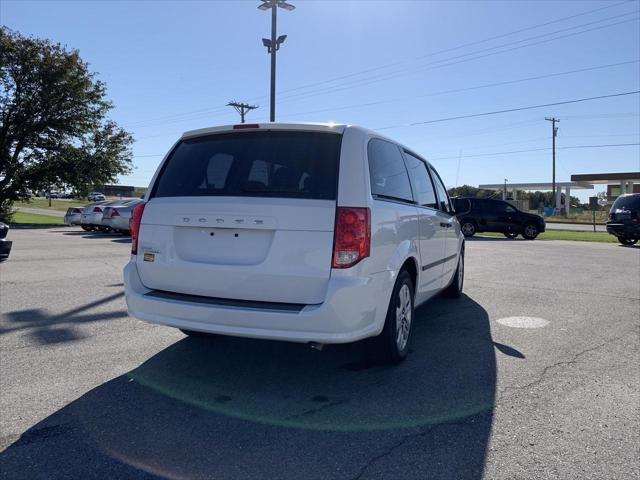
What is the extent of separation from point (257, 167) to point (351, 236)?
35.7 inches

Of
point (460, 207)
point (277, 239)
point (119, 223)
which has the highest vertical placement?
point (460, 207)

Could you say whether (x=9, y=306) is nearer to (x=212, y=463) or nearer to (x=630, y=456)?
(x=212, y=463)

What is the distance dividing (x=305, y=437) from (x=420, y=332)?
104 inches

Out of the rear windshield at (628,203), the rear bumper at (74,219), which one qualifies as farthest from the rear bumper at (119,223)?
the rear windshield at (628,203)

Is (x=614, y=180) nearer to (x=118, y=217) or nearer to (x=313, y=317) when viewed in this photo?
(x=118, y=217)

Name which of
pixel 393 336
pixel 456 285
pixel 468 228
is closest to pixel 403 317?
pixel 393 336

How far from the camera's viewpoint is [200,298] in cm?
377

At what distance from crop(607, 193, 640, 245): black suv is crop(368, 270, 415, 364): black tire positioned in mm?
17500

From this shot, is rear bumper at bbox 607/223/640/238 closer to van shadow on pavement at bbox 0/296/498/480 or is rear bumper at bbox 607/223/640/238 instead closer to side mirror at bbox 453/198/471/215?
side mirror at bbox 453/198/471/215

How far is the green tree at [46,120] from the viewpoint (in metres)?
31.5

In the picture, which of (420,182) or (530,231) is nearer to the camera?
(420,182)

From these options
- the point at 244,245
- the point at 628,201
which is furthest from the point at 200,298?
the point at 628,201

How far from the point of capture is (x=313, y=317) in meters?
3.40

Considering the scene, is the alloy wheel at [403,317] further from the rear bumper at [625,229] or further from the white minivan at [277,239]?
the rear bumper at [625,229]
